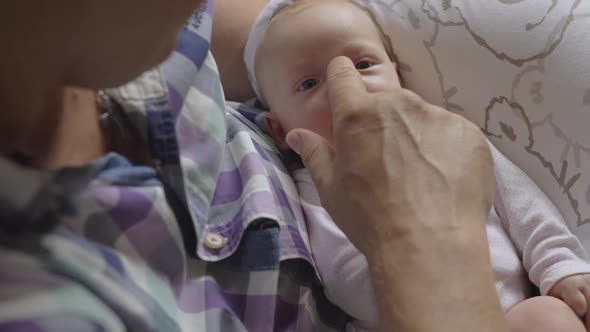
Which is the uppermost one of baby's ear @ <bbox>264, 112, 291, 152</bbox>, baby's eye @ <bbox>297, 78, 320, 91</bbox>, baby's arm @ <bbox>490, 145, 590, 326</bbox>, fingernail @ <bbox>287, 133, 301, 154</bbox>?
fingernail @ <bbox>287, 133, 301, 154</bbox>

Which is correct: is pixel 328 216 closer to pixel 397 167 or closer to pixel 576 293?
pixel 397 167

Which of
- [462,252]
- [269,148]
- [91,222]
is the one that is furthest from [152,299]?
[269,148]

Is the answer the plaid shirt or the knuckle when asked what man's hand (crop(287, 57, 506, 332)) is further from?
the plaid shirt

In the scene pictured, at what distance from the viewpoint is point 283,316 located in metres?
0.76

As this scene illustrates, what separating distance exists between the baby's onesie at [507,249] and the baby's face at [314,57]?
0.12 m

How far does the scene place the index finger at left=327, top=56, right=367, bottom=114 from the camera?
0.71 meters

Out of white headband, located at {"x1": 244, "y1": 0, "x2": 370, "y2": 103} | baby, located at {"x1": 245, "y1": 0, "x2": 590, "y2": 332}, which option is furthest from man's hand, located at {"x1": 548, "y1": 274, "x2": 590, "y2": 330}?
white headband, located at {"x1": 244, "y1": 0, "x2": 370, "y2": 103}

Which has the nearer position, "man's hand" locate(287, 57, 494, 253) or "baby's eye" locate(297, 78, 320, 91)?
"man's hand" locate(287, 57, 494, 253)

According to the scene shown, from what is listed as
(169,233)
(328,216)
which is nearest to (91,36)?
(169,233)

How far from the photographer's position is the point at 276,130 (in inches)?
40.7

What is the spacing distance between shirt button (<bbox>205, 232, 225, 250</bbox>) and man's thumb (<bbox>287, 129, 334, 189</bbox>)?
0.13m

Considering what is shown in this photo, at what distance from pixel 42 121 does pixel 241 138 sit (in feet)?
1.18

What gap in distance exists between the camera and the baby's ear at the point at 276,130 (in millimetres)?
1028

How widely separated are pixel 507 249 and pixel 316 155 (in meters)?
0.35
